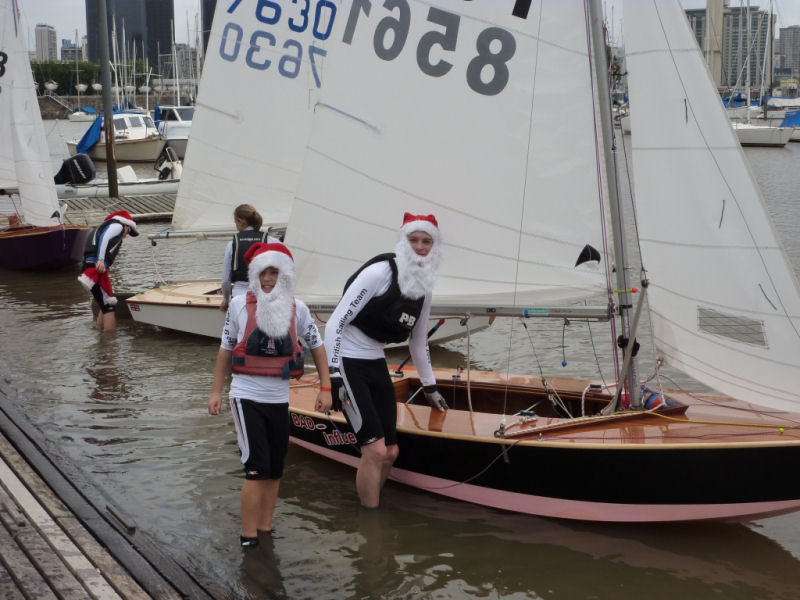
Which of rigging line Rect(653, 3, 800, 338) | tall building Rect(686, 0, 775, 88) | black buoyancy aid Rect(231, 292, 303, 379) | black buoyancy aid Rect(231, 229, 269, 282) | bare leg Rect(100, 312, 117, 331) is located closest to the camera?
black buoyancy aid Rect(231, 292, 303, 379)

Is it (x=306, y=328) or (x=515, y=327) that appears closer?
(x=306, y=328)

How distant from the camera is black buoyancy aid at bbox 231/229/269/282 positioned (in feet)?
26.2

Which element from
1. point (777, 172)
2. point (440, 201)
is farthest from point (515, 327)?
point (777, 172)

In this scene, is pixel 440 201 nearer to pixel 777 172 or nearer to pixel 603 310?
pixel 603 310

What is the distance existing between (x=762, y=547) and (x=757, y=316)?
4.05 feet

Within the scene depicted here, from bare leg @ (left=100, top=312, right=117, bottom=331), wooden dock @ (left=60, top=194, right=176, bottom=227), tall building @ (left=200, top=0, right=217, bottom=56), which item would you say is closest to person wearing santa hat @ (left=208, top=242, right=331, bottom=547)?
bare leg @ (left=100, top=312, right=117, bottom=331)

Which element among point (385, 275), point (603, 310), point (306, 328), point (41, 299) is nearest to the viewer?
point (306, 328)

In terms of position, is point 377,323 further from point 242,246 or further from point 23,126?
point 23,126

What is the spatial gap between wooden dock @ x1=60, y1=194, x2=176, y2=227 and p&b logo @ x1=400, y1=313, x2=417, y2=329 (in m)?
15.7

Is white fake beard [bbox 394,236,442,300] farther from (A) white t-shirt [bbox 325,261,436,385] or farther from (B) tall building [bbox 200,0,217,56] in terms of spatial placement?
(B) tall building [bbox 200,0,217,56]

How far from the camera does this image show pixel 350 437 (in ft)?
20.4

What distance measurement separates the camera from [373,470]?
560 cm

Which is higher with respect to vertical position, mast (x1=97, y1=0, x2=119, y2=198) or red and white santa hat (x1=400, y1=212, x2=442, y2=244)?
mast (x1=97, y1=0, x2=119, y2=198)

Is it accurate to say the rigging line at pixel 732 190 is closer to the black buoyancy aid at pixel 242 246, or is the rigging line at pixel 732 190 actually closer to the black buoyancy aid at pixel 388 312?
→ the black buoyancy aid at pixel 388 312
